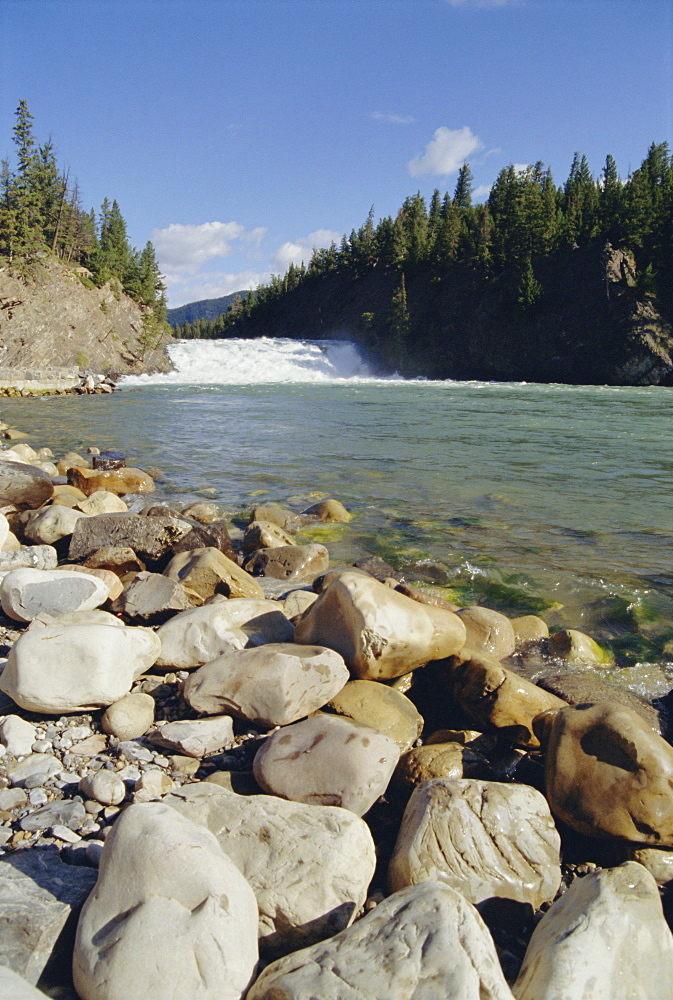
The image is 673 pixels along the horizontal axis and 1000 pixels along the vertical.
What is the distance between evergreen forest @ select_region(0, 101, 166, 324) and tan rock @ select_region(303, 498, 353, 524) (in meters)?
53.1

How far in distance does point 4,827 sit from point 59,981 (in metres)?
0.78

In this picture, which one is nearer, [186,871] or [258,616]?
[186,871]

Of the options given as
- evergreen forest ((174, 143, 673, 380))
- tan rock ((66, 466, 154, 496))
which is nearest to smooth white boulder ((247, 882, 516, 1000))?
tan rock ((66, 466, 154, 496))

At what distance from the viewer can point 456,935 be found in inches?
64.4

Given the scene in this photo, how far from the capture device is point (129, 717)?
3.06 m

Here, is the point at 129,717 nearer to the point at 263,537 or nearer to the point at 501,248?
the point at 263,537

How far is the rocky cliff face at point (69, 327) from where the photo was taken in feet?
156

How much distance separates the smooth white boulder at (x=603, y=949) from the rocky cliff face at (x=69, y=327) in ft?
166

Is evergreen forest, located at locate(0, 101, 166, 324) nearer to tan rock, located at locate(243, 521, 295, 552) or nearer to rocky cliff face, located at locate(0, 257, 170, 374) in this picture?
rocky cliff face, located at locate(0, 257, 170, 374)

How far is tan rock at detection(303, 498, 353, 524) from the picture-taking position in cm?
811

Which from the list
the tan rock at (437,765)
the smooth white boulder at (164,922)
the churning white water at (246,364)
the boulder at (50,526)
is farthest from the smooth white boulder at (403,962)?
the churning white water at (246,364)

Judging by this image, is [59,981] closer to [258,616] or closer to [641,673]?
[258,616]

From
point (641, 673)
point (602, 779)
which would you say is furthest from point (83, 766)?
point (641, 673)

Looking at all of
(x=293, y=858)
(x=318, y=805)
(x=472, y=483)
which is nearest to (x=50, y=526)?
(x=318, y=805)
